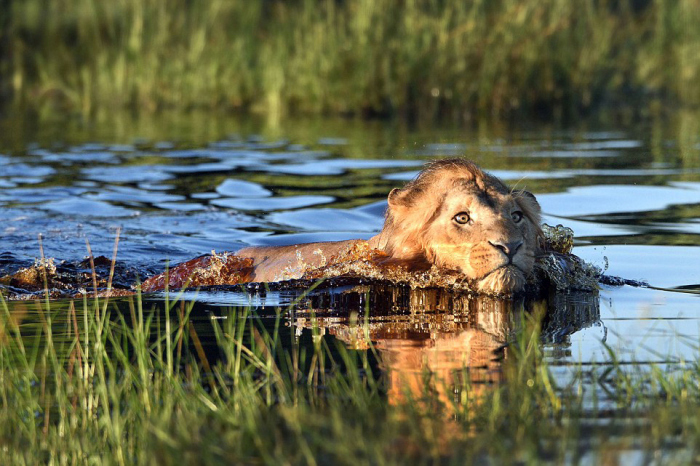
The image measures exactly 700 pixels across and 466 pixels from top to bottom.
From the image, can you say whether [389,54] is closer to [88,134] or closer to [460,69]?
[460,69]

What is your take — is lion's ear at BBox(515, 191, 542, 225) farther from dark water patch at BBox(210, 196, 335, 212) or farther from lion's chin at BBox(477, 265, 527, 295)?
dark water patch at BBox(210, 196, 335, 212)

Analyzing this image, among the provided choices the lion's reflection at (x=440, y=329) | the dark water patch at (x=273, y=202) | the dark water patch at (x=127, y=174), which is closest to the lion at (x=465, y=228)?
the lion's reflection at (x=440, y=329)

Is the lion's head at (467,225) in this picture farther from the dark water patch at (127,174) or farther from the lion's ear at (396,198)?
the dark water patch at (127,174)

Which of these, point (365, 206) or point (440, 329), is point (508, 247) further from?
point (365, 206)

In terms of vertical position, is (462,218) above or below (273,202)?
below

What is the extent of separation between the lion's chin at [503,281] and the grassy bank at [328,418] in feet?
3.98

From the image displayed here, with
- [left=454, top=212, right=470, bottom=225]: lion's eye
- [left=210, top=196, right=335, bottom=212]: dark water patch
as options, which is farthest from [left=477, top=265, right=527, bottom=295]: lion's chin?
[left=210, top=196, right=335, bottom=212]: dark water patch

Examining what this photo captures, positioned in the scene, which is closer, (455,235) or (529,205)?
(455,235)

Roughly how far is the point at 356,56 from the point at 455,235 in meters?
12.4

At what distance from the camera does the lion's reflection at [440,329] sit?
13.2 ft

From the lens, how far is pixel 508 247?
5.42m

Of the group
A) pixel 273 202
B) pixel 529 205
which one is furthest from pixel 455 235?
pixel 273 202

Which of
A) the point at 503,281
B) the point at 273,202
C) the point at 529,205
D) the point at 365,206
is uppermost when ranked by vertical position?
the point at 273,202

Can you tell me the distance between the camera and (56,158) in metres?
13.3
